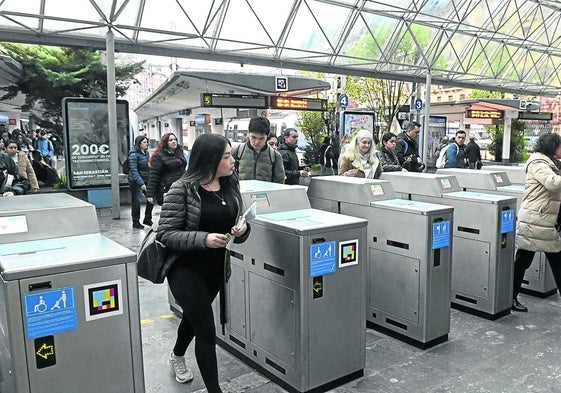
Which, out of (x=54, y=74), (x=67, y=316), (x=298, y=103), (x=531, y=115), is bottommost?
(x=67, y=316)

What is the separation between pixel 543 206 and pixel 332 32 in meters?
9.75

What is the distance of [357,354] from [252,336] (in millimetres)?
719

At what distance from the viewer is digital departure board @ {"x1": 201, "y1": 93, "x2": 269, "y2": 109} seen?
1029 cm

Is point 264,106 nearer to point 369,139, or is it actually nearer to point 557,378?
point 369,139

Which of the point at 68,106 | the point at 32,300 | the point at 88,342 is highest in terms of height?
the point at 68,106

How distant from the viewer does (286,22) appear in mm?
11680

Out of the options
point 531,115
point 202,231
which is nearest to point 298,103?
point 202,231

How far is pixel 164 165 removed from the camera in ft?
22.4

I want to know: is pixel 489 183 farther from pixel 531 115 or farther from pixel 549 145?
pixel 531 115

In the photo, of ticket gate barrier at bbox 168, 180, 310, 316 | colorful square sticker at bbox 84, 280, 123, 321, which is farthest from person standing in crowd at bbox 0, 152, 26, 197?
colorful square sticker at bbox 84, 280, 123, 321

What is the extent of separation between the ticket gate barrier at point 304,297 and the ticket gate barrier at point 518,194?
2542 mm

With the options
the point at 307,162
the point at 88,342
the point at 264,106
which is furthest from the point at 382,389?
the point at 307,162

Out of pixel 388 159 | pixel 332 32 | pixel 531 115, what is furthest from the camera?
pixel 531 115

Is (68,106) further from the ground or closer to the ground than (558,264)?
further from the ground
